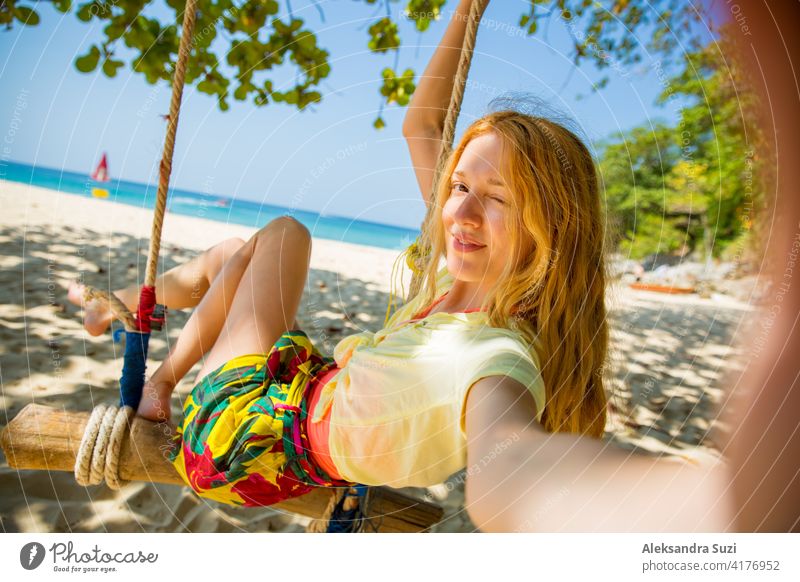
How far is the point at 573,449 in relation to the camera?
0.36m

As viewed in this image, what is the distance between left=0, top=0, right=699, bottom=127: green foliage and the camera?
40.9 inches

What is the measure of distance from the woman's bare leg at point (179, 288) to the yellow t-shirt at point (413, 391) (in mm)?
262

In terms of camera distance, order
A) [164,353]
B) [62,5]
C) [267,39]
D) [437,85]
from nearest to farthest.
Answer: [437,85] → [62,5] → [267,39] → [164,353]

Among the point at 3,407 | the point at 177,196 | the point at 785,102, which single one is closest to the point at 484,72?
the point at 785,102

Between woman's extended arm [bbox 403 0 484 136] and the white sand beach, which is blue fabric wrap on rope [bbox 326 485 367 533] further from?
woman's extended arm [bbox 403 0 484 136]

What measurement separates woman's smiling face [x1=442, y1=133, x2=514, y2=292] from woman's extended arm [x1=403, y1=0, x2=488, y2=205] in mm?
141

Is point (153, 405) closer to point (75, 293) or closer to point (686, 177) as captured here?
point (75, 293)

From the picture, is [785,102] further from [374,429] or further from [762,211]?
[374,429]

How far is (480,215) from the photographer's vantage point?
61 cm

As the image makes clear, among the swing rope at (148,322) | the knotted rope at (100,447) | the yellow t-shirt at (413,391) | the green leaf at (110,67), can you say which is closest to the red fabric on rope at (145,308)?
the swing rope at (148,322)

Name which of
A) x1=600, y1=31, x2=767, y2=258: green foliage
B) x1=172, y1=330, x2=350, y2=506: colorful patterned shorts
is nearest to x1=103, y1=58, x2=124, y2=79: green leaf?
x1=172, y1=330, x2=350, y2=506: colorful patterned shorts

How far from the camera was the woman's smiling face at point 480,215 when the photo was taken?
60cm

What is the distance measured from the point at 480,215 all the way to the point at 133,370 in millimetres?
428

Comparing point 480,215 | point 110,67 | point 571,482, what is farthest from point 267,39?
point 571,482
